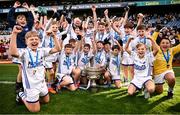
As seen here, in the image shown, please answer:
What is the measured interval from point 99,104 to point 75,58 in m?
2.02

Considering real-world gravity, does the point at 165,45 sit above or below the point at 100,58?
above

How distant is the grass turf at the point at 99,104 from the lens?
661 cm

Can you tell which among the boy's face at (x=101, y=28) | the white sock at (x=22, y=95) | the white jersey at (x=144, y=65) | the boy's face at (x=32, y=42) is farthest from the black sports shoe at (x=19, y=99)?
the boy's face at (x=101, y=28)

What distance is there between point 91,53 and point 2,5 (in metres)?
27.4

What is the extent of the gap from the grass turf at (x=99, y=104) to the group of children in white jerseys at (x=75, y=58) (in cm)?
22

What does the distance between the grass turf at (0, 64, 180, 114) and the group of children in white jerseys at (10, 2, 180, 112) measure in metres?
0.22

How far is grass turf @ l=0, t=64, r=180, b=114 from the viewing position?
6.61 metres

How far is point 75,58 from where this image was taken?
8664 mm

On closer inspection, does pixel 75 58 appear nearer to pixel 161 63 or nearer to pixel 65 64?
pixel 65 64

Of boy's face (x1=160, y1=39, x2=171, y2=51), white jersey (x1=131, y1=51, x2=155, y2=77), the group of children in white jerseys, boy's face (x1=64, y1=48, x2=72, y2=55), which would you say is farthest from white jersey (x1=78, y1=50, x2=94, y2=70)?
boy's face (x1=160, y1=39, x2=171, y2=51)

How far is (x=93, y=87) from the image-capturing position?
7965 mm

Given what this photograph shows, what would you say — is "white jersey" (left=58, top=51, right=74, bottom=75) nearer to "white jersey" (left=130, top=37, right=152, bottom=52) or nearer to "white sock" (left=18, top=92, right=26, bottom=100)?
"white sock" (left=18, top=92, right=26, bottom=100)

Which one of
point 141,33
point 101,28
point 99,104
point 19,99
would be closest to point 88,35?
point 101,28

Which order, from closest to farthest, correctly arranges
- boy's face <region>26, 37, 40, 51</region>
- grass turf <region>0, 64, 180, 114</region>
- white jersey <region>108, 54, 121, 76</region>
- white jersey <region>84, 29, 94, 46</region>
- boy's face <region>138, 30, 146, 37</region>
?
boy's face <region>26, 37, 40, 51</region> < grass turf <region>0, 64, 180, 114</region> < boy's face <region>138, 30, 146, 37</region> < white jersey <region>108, 54, 121, 76</region> < white jersey <region>84, 29, 94, 46</region>
